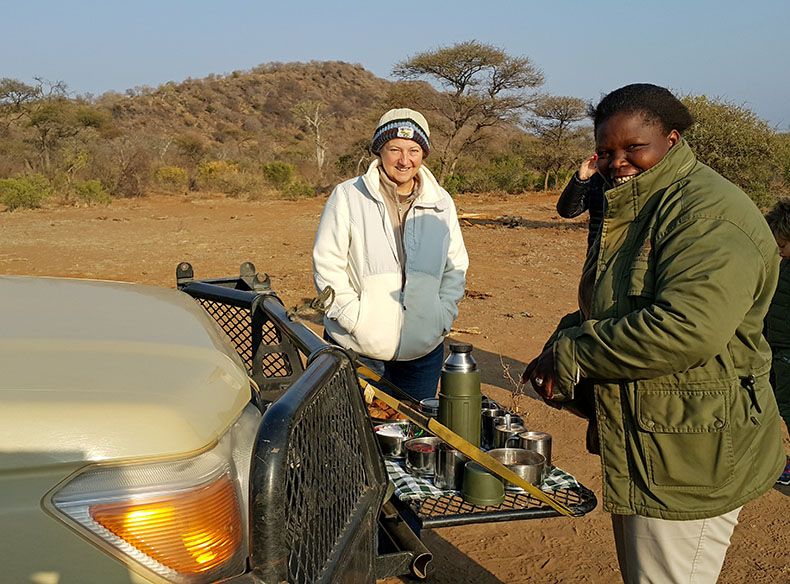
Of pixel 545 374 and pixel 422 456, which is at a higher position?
pixel 545 374

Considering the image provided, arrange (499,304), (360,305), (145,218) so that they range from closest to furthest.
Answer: (360,305)
(499,304)
(145,218)

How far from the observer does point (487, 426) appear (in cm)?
254

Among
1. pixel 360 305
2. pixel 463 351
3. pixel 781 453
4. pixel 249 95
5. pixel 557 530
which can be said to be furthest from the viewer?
pixel 249 95

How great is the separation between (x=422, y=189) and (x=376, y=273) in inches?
16.7

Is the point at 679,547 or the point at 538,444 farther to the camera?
the point at 538,444

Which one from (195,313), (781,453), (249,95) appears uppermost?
(249,95)

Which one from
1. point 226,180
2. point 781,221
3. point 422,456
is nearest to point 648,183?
point 422,456

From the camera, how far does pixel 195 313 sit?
2094mm

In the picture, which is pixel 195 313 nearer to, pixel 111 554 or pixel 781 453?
pixel 111 554

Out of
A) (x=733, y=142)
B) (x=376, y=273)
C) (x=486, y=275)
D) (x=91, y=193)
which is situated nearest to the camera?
(x=376, y=273)

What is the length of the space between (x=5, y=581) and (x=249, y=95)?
235 feet

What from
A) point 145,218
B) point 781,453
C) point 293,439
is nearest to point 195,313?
point 293,439

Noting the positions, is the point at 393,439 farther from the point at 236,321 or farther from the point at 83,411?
the point at 83,411

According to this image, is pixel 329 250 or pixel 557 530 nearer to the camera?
pixel 329 250
